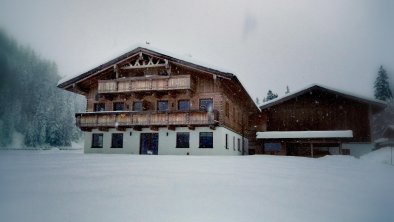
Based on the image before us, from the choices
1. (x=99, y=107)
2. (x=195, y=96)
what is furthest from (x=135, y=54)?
(x=195, y=96)

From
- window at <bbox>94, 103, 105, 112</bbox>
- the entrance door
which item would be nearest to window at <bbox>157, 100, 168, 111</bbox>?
the entrance door

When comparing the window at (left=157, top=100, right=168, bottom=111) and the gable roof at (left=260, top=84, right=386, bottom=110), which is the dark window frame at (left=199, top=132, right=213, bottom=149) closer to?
the window at (left=157, top=100, right=168, bottom=111)

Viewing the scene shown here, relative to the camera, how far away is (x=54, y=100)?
73.9 metres

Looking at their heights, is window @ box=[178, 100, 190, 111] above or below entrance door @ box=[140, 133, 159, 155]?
above

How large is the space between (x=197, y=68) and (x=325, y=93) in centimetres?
1494

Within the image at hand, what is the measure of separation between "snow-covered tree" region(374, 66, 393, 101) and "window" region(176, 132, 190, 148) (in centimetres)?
5115

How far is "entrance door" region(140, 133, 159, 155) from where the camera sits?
26.3 meters

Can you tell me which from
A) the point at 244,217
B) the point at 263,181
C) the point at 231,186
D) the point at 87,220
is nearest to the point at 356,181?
the point at 263,181

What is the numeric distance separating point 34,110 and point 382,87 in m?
76.0

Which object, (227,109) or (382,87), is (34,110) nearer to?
(227,109)

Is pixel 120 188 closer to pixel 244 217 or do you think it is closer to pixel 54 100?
pixel 244 217

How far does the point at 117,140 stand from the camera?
27.3 meters

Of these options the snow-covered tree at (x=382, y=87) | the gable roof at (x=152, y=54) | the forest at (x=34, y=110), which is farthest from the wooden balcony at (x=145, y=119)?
the snow-covered tree at (x=382, y=87)

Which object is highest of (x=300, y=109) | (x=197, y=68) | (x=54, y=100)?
(x=54, y=100)
